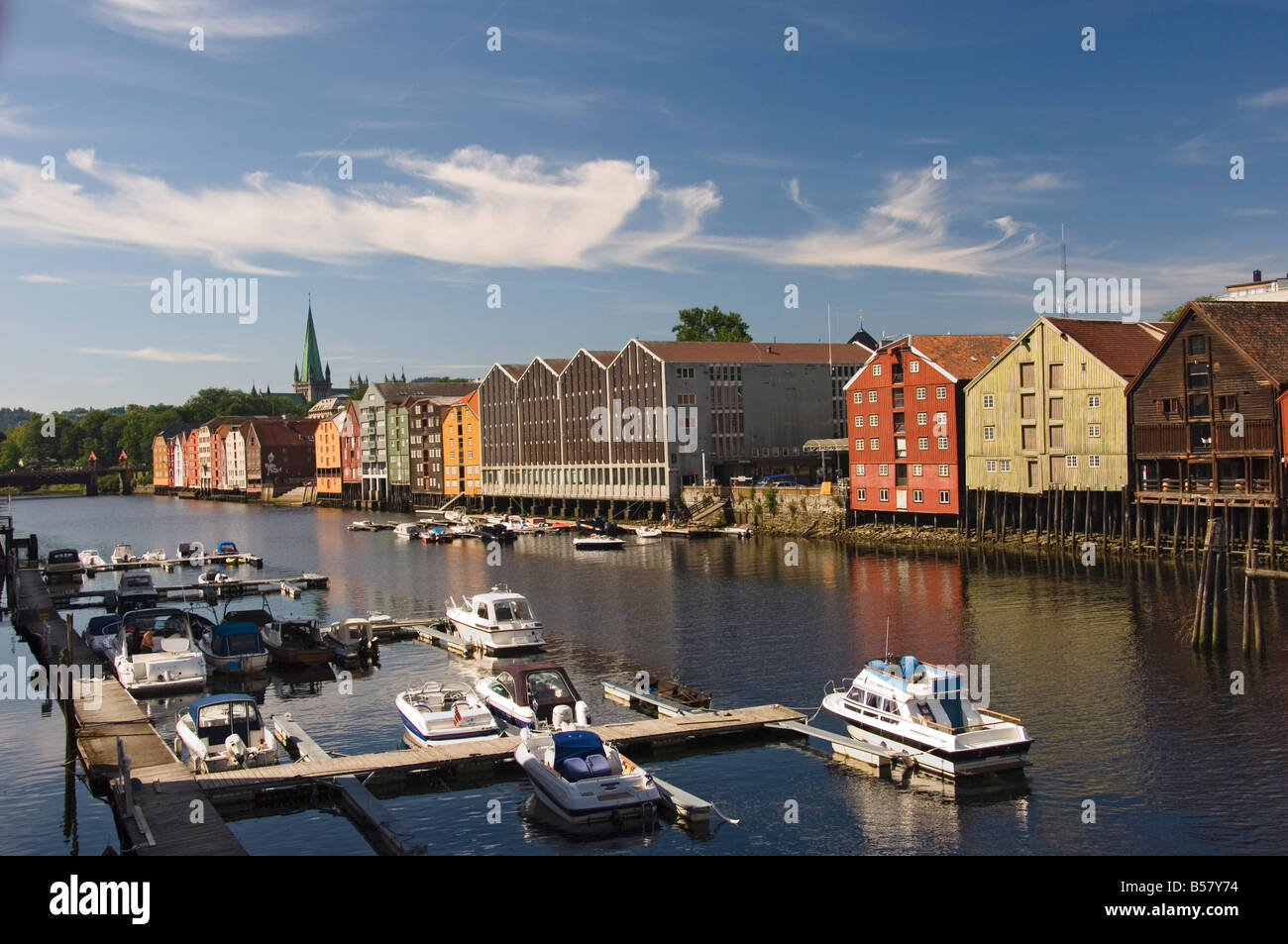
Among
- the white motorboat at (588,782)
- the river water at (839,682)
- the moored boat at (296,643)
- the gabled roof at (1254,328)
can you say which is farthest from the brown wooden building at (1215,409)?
the moored boat at (296,643)

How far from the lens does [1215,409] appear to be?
204 ft

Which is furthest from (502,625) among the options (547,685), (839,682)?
(839,682)

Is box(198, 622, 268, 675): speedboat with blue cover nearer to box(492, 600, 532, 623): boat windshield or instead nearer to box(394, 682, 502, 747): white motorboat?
box(492, 600, 532, 623): boat windshield

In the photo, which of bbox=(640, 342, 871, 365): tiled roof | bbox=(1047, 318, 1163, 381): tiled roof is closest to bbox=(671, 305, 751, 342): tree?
bbox=(640, 342, 871, 365): tiled roof

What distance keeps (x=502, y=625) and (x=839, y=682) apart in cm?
1413

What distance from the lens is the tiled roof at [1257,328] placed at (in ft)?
197

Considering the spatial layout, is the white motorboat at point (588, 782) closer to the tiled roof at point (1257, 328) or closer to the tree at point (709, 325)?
the tiled roof at point (1257, 328)

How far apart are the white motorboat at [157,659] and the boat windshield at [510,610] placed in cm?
1093

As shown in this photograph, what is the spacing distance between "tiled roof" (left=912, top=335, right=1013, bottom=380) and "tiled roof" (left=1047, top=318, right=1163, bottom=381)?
28.8 feet

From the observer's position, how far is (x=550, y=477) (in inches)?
4828
